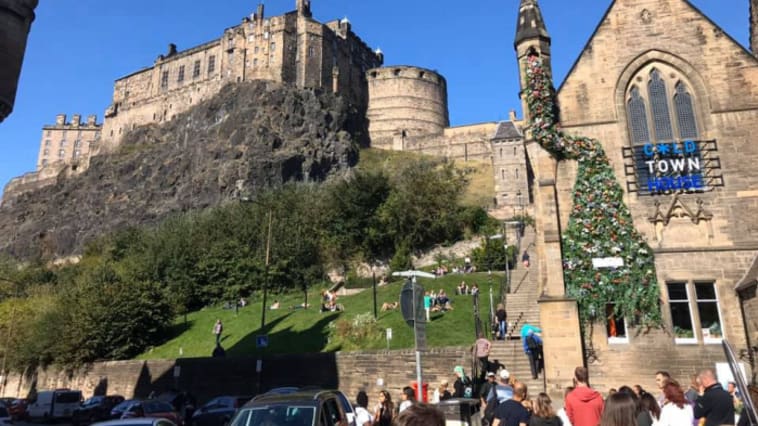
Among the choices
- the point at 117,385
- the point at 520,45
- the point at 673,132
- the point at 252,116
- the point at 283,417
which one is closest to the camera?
the point at 283,417

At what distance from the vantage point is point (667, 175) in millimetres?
17797

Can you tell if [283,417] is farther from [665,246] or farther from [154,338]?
[154,338]

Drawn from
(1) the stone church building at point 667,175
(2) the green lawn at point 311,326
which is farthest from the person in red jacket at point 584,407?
(2) the green lawn at point 311,326

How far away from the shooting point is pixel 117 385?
3106 cm

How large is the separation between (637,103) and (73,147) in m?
141

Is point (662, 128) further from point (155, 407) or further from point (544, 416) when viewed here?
point (155, 407)

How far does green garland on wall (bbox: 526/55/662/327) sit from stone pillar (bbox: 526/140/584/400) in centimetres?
41

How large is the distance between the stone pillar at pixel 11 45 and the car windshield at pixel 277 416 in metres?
10.6

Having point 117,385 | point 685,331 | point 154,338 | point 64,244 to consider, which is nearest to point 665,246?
point 685,331

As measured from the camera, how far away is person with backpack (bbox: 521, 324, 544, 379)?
691 inches

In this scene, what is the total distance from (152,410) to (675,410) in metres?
17.4

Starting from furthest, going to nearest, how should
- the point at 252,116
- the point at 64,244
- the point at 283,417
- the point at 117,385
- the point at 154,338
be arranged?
the point at 64,244
the point at 252,116
the point at 154,338
the point at 117,385
the point at 283,417

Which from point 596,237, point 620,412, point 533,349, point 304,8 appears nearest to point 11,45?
point 620,412

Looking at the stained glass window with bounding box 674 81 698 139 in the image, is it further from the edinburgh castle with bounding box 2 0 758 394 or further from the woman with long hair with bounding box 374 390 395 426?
the woman with long hair with bounding box 374 390 395 426
